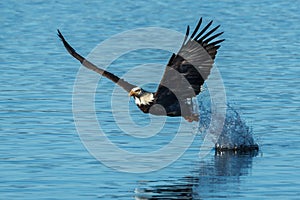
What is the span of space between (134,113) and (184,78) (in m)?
3.24

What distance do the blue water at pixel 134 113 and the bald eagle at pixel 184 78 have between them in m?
0.58

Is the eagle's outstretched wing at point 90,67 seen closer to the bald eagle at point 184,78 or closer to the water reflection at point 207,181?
the bald eagle at point 184,78

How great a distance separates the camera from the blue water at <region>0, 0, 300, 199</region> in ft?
34.4

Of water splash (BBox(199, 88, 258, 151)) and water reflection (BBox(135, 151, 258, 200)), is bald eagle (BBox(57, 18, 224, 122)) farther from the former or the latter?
water reflection (BBox(135, 151, 258, 200))

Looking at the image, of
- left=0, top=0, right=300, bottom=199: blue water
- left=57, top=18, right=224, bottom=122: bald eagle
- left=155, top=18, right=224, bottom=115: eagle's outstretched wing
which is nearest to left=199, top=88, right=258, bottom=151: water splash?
left=0, top=0, right=300, bottom=199: blue water

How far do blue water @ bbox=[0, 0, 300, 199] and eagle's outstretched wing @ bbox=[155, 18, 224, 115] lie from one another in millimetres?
798

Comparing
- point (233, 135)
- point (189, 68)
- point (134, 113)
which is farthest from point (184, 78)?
point (134, 113)

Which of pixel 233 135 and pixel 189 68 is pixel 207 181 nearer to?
pixel 189 68

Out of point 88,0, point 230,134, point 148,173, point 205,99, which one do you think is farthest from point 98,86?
point 88,0

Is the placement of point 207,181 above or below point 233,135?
below

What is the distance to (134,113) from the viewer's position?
48.6 ft

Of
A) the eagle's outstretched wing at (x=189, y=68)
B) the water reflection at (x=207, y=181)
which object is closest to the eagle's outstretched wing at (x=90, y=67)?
the eagle's outstretched wing at (x=189, y=68)

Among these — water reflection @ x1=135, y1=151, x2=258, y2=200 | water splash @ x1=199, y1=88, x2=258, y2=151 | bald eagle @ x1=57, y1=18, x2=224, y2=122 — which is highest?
bald eagle @ x1=57, y1=18, x2=224, y2=122

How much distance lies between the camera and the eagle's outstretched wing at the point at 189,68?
11.5 metres
